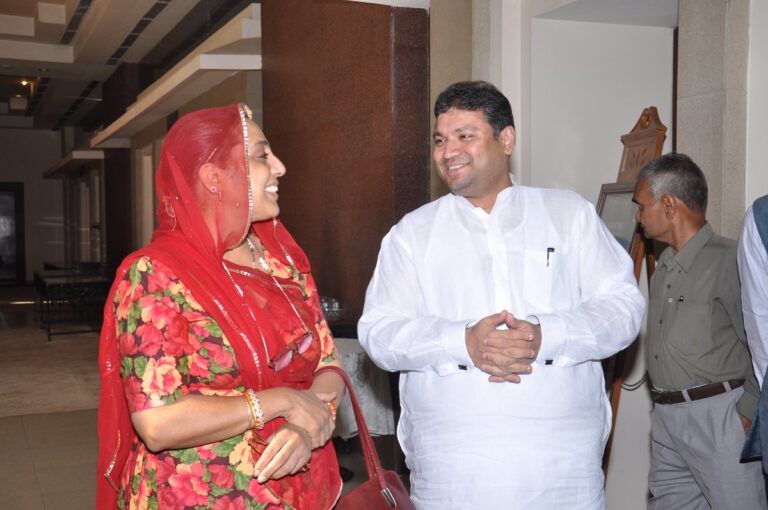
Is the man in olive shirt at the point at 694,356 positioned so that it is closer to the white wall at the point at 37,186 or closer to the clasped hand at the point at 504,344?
the clasped hand at the point at 504,344

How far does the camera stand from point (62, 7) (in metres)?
11.6

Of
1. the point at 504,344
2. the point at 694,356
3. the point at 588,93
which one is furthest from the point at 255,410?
the point at 588,93

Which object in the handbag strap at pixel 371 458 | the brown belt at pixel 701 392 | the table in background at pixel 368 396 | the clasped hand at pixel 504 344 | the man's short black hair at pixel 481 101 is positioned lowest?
the table in background at pixel 368 396

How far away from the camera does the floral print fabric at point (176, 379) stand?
1651mm

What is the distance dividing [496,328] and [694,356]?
1340mm

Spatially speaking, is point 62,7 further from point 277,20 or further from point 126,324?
point 126,324

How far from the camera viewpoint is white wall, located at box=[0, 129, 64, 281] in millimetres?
24453

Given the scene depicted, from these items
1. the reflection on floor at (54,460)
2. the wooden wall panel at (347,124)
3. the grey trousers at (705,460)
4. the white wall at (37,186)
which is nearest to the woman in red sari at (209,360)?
the grey trousers at (705,460)

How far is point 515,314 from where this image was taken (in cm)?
220

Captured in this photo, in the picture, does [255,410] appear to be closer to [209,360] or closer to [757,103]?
[209,360]

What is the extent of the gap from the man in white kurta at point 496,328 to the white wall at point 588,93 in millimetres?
2049

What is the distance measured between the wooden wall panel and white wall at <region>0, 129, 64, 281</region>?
1976 centimetres

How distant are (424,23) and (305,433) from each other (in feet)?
12.8

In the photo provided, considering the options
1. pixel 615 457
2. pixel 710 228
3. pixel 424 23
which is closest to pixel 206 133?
pixel 710 228
